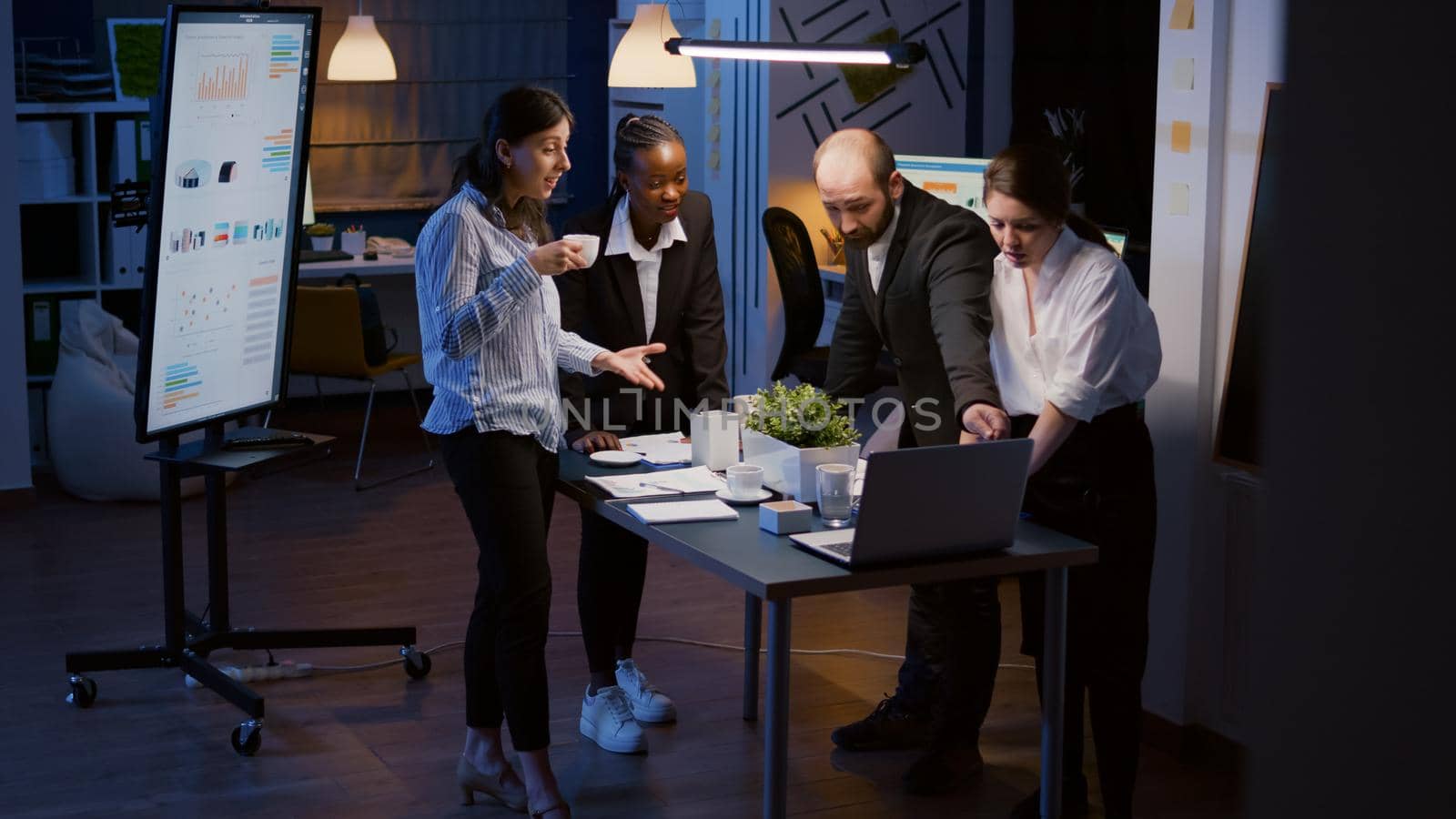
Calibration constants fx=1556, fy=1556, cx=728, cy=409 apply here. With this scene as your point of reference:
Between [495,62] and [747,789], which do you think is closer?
[747,789]

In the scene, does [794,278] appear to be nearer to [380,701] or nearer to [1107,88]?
[1107,88]

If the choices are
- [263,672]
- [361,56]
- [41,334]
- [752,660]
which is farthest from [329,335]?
[752,660]

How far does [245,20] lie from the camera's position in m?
3.91

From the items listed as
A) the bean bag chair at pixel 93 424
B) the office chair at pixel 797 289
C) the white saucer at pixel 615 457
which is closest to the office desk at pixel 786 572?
the white saucer at pixel 615 457

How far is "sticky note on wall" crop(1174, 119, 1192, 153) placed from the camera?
3625mm

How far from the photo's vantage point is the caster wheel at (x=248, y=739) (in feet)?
12.3

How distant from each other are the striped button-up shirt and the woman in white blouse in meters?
0.96

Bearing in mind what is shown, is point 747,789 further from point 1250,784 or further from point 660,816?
point 1250,784

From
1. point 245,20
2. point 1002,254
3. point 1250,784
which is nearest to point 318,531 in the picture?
point 245,20

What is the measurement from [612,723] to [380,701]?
0.74 meters

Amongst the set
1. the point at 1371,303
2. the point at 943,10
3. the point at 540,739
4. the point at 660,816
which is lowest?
the point at 660,816

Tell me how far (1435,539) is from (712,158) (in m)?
7.06

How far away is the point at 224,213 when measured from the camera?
3951 mm

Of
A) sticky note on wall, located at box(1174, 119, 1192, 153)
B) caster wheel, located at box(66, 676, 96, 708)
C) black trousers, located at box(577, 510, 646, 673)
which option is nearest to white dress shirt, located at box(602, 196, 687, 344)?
black trousers, located at box(577, 510, 646, 673)
